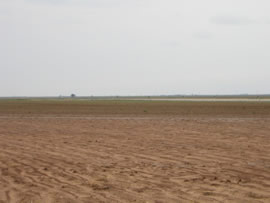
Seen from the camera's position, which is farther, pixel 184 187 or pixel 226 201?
pixel 184 187

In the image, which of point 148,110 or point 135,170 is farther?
point 148,110

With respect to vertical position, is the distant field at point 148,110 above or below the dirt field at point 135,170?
above

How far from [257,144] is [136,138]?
4.24m

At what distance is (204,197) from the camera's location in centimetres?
638

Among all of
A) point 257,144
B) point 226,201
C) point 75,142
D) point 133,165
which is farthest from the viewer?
point 75,142

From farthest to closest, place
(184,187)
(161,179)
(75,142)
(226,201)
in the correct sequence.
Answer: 1. (75,142)
2. (161,179)
3. (184,187)
4. (226,201)

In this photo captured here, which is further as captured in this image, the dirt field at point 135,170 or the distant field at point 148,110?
the distant field at point 148,110

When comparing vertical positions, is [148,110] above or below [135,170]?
above

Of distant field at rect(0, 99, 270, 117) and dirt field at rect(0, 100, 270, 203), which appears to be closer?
dirt field at rect(0, 100, 270, 203)

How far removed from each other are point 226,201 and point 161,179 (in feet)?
5.72

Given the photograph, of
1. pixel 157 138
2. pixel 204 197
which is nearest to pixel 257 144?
pixel 157 138

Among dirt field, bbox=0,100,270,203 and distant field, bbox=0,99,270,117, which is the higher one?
distant field, bbox=0,99,270,117

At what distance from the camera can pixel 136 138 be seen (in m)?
14.5

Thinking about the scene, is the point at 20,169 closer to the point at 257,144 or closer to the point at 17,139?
the point at 17,139
